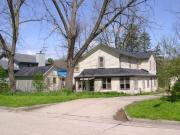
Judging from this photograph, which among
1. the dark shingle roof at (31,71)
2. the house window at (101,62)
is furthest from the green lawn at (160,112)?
the dark shingle roof at (31,71)

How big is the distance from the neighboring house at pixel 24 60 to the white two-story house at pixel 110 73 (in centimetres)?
1832

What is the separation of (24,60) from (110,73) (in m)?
27.5

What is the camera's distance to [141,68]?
166 feet

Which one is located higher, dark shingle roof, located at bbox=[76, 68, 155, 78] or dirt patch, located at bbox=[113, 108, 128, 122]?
dark shingle roof, located at bbox=[76, 68, 155, 78]

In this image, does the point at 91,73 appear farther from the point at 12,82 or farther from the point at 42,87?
the point at 12,82

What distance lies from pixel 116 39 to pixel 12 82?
35.9 meters

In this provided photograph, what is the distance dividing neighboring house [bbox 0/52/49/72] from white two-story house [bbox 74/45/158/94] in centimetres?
1832

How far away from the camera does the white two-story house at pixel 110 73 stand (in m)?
42.2

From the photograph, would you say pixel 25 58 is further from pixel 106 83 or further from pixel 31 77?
pixel 106 83

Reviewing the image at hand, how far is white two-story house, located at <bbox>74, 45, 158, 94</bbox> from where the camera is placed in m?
42.2

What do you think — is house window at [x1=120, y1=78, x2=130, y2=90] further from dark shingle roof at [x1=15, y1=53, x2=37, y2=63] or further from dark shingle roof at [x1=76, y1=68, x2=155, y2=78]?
dark shingle roof at [x1=15, y1=53, x2=37, y2=63]

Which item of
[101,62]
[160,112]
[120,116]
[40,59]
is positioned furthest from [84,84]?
[160,112]

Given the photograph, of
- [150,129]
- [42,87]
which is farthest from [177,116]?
[42,87]

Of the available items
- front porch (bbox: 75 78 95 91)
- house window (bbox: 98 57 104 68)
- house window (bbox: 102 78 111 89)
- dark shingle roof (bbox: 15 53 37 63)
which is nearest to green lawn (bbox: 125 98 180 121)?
house window (bbox: 102 78 111 89)
